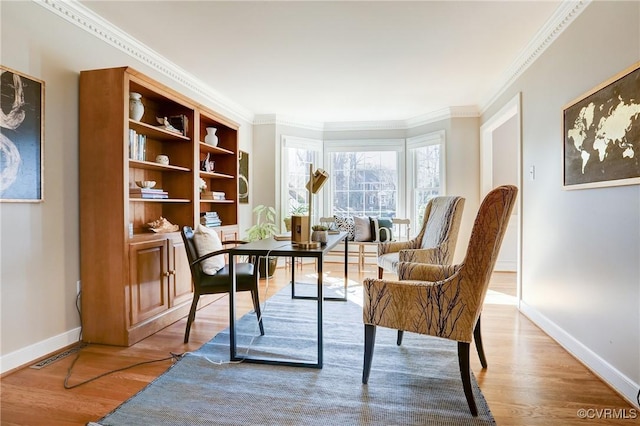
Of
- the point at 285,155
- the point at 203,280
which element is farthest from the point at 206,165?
the point at 285,155

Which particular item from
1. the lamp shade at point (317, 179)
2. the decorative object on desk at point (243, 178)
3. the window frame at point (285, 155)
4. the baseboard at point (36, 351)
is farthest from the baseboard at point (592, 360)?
the decorative object on desk at point (243, 178)

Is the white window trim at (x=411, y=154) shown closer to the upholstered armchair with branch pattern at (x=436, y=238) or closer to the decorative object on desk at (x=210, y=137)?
the upholstered armchair with branch pattern at (x=436, y=238)

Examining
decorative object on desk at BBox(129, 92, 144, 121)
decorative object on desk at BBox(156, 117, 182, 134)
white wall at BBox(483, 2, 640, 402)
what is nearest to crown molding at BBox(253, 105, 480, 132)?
white wall at BBox(483, 2, 640, 402)

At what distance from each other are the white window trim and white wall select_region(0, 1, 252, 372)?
4.44 meters

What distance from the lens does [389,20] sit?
8.94 feet

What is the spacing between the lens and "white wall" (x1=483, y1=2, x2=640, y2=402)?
1874 millimetres

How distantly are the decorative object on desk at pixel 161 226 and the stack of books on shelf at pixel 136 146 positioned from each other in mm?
582

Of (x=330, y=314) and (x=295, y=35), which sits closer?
(x=295, y=35)

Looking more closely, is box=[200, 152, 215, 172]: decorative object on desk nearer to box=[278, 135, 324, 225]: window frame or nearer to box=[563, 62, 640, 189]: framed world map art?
box=[278, 135, 324, 225]: window frame

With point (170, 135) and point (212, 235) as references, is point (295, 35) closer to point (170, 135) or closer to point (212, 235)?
point (170, 135)

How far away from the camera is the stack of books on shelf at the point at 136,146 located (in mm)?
2754

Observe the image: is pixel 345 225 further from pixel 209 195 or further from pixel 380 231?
pixel 209 195

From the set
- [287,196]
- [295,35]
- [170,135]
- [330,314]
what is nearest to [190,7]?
[295,35]

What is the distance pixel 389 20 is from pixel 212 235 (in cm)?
214
